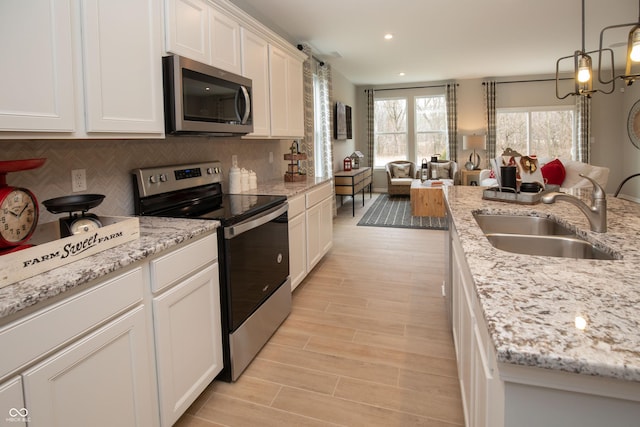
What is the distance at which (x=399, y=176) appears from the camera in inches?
346

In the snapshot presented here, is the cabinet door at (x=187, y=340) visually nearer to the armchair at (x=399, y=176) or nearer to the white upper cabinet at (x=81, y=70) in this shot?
the white upper cabinet at (x=81, y=70)

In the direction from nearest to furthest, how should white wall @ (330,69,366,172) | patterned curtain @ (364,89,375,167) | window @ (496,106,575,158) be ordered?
white wall @ (330,69,366,172)
window @ (496,106,575,158)
patterned curtain @ (364,89,375,167)

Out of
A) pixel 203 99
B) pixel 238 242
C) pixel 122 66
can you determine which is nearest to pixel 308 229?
pixel 238 242

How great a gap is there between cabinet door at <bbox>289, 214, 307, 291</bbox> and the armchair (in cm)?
544

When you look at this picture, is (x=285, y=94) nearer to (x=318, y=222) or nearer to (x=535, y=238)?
(x=318, y=222)

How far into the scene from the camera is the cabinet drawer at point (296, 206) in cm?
A: 288

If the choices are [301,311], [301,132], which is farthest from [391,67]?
[301,311]

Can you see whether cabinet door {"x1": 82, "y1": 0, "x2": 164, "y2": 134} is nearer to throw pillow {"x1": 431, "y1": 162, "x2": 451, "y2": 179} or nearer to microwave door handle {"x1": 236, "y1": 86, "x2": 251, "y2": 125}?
microwave door handle {"x1": 236, "y1": 86, "x2": 251, "y2": 125}

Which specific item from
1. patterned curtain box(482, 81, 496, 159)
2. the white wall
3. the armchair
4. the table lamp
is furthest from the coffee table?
patterned curtain box(482, 81, 496, 159)

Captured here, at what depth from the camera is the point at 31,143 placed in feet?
5.26

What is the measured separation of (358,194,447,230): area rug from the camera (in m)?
5.72

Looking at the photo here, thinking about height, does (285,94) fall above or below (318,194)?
above

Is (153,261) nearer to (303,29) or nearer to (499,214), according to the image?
(499,214)

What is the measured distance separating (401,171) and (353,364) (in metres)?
7.06
